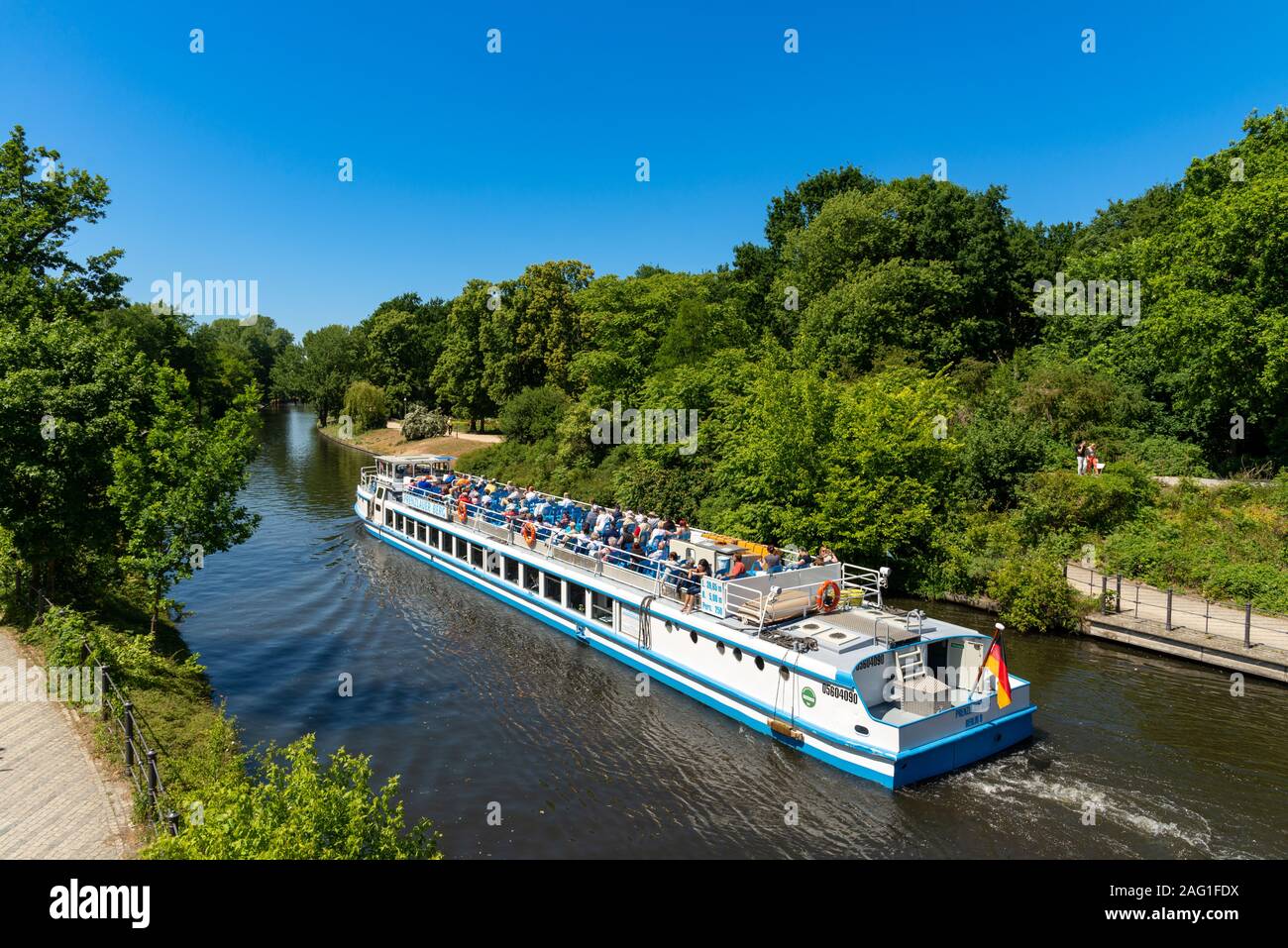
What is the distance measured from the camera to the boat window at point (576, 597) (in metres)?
29.9

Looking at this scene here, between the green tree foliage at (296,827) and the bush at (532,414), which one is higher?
the bush at (532,414)

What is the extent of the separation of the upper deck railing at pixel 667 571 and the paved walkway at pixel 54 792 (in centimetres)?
1452

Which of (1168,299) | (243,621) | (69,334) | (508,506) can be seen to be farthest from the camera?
(508,506)

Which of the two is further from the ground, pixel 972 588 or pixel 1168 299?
pixel 1168 299

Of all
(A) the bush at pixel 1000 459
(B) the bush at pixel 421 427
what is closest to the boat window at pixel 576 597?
(A) the bush at pixel 1000 459

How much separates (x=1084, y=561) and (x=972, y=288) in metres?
26.1

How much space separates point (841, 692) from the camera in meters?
18.9

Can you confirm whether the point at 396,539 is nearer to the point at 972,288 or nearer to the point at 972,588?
the point at 972,588

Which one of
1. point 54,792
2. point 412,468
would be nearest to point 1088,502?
point 54,792

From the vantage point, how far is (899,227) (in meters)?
54.1

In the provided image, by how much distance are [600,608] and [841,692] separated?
11511mm

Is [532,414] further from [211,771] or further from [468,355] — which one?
[211,771]

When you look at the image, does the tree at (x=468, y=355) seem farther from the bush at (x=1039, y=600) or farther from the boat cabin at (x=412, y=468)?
the bush at (x=1039, y=600)
